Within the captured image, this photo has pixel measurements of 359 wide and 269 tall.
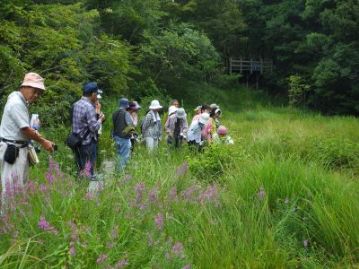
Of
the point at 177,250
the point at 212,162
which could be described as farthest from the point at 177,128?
the point at 177,250

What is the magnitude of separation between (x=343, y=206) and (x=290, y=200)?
1.71 ft

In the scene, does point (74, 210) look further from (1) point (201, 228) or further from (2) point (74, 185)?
(1) point (201, 228)

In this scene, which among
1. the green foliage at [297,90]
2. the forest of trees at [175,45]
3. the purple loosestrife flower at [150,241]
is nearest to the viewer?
the purple loosestrife flower at [150,241]

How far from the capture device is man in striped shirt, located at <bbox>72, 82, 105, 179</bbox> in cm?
673

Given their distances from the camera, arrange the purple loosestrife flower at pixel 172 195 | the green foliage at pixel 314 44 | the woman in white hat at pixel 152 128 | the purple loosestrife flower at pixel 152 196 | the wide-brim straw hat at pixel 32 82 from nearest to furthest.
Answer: the purple loosestrife flower at pixel 152 196 → the purple loosestrife flower at pixel 172 195 → the wide-brim straw hat at pixel 32 82 → the woman in white hat at pixel 152 128 → the green foliage at pixel 314 44

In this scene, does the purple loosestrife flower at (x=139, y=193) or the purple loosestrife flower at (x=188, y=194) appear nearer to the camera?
the purple loosestrife flower at (x=139, y=193)

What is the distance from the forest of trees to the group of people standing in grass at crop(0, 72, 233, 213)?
2.37 meters

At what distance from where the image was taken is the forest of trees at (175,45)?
1159 cm

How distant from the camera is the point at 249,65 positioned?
43156mm

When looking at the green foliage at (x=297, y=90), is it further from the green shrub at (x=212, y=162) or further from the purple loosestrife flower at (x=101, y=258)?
the purple loosestrife flower at (x=101, y=258)

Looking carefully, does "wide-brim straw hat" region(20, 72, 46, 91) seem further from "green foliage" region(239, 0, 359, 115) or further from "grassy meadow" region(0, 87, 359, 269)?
"green foliage" region(239, 0, 359, 115)

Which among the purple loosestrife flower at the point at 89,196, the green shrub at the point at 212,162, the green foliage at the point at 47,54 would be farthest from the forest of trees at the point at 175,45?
the purple loosestrife flower at the point at 89,196

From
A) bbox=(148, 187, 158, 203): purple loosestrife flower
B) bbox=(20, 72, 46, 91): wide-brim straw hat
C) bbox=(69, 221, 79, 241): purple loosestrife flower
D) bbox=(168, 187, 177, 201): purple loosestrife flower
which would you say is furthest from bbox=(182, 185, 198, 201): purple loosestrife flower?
bbox=(20, 72, 46, 91): wide-brim straw hat

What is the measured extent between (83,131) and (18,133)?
185 cm
